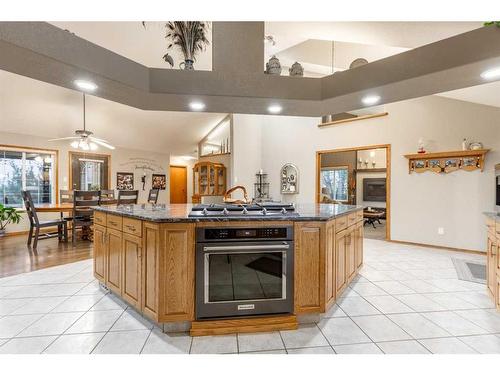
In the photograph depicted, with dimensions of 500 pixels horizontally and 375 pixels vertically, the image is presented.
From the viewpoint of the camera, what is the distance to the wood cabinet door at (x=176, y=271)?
187 centimetres

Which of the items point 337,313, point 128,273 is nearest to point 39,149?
point 128,273

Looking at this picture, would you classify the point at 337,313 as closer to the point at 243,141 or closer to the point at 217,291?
the point at 217,291

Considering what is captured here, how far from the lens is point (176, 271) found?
1891mm

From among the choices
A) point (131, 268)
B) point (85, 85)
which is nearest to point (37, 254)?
point (131, 268)

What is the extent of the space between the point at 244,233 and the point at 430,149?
4.54m

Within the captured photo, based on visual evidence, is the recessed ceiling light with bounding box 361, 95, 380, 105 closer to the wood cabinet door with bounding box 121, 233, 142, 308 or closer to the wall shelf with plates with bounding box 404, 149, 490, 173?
the wood cabinet door with bounding box 121, 233, 142, 308

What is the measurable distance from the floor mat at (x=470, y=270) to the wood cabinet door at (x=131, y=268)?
11.9 feet

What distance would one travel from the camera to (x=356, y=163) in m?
9.02

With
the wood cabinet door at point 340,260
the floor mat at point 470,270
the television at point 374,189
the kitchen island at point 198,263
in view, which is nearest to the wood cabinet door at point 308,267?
the kitchen island at point 198,263

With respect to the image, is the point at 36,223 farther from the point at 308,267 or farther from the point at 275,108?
the point at 308,267

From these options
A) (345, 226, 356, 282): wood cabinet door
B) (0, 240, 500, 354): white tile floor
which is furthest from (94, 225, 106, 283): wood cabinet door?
(345, 226, 356, 282): wood cabinet door

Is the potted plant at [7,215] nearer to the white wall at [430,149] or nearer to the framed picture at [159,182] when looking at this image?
the framed picture at [159,182]

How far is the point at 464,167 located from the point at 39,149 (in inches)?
346

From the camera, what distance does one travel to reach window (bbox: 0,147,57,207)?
5.72 m
